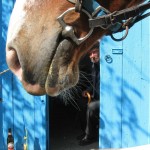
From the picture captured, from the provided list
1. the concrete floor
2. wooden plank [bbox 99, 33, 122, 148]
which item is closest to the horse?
wooden plank [bbox 99, 33, 122, 148]

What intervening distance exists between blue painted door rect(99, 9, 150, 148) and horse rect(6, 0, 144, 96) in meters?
2.64

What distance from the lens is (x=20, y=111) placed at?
514 centimetres

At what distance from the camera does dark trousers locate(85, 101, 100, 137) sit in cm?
545

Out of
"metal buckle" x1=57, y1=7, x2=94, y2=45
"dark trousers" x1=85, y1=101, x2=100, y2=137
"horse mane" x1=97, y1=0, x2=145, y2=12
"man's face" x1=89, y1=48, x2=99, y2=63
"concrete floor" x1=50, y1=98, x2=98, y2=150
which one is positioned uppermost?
"horse mane" x1=97, y1=0, x2=145, y2=12

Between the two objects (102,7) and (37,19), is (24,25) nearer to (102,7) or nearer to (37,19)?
(37,19)

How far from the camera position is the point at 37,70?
196 centimetres

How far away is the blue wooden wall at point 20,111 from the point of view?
5.07 m

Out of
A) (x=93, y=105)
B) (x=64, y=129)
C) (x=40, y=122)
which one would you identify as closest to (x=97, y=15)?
(x=40, y=122)

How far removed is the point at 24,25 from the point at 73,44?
0.25 m

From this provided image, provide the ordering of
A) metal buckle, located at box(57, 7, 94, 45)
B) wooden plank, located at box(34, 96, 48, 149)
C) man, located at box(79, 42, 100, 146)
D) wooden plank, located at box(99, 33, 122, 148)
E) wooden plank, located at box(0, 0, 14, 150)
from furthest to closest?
1. man, located at box(79, 42, 100, 146)
2. wooden plank, located at box(34, 96, 48, 149)
3. wooden plank, located at box(0, 0, 14, 150)
4. wooden plank, located at box(99, 33, 122, 148)
5. metal buckle, located at box(57, 7, 94, 45)

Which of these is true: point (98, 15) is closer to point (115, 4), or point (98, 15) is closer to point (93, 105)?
point (115, 4)

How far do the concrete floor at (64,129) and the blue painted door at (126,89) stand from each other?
0.69 metres

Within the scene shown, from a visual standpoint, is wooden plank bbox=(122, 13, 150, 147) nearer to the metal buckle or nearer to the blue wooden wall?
the blue wooden wall

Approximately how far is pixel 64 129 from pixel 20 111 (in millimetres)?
1584
